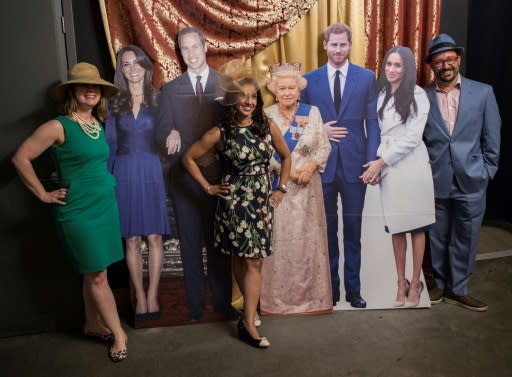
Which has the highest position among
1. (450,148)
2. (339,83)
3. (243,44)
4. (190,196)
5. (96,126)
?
(243,44)

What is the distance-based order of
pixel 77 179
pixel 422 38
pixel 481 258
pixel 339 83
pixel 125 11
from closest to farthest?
pixel 77 179
pixel 125 11
pixel 339 83
pixel 422 38
pixel 481 258

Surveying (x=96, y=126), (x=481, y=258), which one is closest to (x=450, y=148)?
(x=481, y=258)

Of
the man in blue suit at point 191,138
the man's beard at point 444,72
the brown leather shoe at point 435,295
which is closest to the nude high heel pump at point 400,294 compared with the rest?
the brown leather shoe at point 435,295

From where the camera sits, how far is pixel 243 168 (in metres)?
2.70

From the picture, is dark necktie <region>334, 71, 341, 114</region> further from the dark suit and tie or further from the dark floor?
the dark floor

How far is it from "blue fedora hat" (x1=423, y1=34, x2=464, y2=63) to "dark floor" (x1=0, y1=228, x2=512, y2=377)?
1.95 m

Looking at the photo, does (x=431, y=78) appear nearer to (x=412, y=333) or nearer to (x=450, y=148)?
(x=450, y=148)

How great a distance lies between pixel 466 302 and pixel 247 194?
2.01 metres

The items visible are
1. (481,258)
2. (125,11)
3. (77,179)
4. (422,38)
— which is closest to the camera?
(77,179)

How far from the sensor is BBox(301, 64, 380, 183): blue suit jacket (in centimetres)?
310

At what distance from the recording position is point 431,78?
11.0ft

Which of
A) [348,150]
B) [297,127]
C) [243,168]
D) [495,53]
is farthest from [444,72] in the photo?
[495,53]

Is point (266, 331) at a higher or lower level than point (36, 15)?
lower

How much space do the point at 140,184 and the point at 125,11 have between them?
46.2 inches
